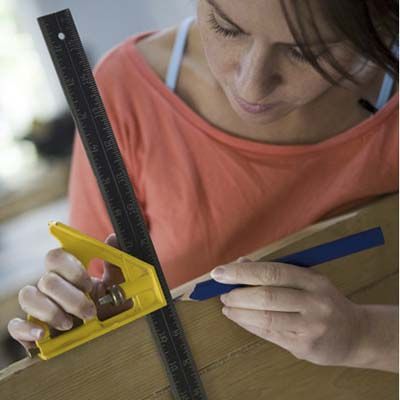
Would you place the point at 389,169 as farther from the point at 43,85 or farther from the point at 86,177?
the point at 43,85

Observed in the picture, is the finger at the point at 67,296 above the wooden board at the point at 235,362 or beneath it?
above

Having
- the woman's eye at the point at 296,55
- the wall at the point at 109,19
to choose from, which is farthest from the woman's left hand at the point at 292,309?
the wall at the point at 109,19

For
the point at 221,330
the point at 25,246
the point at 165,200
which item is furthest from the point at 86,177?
the point at 25,246

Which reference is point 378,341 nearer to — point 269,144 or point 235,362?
point 235,362

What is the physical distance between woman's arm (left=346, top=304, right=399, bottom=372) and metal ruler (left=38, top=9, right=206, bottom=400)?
19 centimetres

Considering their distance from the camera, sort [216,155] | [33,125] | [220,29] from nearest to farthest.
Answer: [220,29], [216,155], [33,125]

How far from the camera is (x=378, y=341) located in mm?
747

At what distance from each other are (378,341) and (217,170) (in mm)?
306

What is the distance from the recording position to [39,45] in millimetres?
2145

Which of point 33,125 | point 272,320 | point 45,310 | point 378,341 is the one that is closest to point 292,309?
point 272,320

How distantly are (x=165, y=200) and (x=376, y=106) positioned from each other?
1.03 feet

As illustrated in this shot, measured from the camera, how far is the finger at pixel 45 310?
60 cm

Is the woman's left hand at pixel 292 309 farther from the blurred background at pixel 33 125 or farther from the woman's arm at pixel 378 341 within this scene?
the blurred background at pixel 33 125

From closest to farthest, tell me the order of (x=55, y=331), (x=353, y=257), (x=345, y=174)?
(x=55, y=331) < (x=353, y=257) < (x=345, y=174)
